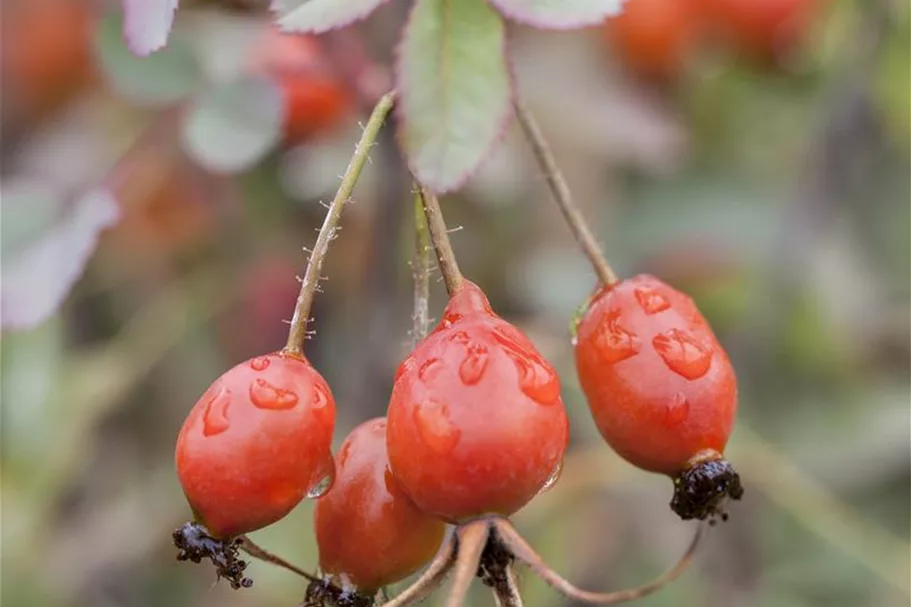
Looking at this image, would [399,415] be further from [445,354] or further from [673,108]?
[673,108]

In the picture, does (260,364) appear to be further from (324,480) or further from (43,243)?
(43,243)

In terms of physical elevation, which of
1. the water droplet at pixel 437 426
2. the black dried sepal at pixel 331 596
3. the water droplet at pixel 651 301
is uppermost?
the water droplet at pixel 437 426

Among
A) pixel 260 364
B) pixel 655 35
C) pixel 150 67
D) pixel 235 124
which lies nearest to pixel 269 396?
pixel 260 364

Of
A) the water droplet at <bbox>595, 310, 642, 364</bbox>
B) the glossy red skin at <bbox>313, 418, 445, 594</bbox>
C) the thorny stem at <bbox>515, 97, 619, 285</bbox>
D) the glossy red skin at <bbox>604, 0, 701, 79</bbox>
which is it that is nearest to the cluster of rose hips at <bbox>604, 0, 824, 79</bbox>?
the glossy red skin at <bbox>604, 0, 701, 79</bbox>

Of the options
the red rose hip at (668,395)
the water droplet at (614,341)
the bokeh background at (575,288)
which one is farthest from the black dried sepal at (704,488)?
the bokeh background at (575,288)

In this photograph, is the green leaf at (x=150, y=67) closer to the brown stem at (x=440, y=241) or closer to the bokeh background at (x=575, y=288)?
the bokeh background at (x=575, y=288)

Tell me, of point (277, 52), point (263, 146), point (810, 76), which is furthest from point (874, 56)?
point (263, 146)
